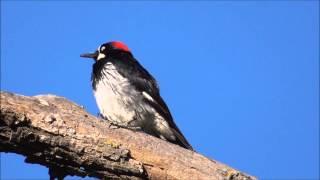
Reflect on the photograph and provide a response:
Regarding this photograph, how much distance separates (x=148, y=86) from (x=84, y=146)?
8.22ft

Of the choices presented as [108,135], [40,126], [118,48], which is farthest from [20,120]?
[118,48]

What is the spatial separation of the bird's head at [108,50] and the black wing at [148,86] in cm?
46

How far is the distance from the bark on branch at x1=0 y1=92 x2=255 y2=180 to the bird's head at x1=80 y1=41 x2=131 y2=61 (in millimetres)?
2876

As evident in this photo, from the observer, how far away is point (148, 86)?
21.0ft

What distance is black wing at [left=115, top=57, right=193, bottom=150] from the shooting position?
612 centimetres

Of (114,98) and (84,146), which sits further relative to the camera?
(114,98)

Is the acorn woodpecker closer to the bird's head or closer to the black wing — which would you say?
the black wing

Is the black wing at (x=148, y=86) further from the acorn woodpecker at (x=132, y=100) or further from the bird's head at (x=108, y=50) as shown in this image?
the bird's head at (x=108, y=50)

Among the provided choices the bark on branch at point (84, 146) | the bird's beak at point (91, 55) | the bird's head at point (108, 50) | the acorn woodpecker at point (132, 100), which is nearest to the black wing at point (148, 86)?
the acorn woodpecker at point (132, 100)

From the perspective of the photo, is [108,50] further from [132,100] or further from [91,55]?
[132,100]

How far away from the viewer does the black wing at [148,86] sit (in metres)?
6.12

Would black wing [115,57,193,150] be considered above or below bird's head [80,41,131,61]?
below

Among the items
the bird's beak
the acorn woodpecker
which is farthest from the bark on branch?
the bird's beak

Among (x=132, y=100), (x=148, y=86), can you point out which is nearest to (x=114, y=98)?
(x=132, y=100)
